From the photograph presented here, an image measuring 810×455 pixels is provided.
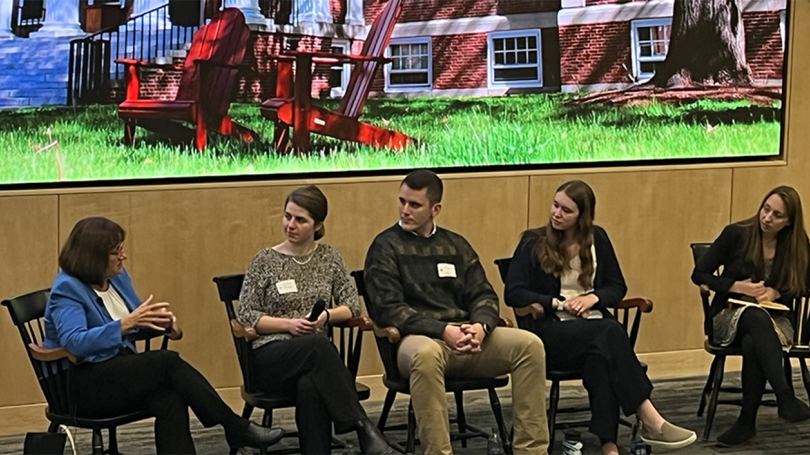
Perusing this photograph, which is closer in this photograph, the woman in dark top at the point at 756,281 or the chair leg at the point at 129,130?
the woman in dark top at the point at 756,281

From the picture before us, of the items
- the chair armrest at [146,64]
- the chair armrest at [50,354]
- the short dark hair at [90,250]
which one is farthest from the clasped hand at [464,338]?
the chair armrest at [146,64]

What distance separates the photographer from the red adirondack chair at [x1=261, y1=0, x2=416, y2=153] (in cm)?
597

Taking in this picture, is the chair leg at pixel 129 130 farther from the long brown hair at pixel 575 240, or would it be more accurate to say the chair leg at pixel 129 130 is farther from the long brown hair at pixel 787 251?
the long brown hair at pixel 787 251

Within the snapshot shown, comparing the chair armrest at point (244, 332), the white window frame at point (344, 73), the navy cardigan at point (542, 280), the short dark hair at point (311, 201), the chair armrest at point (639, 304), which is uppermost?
the white window frame at point (344, 73)

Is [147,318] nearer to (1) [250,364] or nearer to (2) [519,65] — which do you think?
(1) [250,364]

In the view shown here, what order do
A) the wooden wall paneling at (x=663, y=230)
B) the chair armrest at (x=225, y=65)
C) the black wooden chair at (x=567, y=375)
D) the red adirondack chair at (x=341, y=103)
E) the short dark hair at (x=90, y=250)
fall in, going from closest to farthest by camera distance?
1. the short dark hair at (x=90, y=250)
2. the black wooden chair at (x=567, y=375)
3. the chair armrest at (x=225, y=65)
4. the red adirondack chair at (x=341, y=103)
5. the wooden wall paneling at (x=663, y=230)

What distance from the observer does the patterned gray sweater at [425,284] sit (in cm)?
509

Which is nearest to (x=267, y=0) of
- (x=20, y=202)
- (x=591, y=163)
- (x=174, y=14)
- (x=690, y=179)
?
(x=174, y=14)

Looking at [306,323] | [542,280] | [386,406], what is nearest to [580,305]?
[542,280]

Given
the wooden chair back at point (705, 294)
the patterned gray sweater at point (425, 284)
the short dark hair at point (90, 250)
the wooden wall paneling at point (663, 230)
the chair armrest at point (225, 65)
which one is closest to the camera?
the short dark hair at point (90, 250)

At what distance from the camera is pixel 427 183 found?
518 centimetres

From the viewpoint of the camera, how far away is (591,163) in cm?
653

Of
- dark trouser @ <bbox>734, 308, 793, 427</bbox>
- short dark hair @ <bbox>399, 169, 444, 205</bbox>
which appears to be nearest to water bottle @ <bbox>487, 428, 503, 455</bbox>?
short dark hair @ <bbox>399, 169, 444, 205</bbox>

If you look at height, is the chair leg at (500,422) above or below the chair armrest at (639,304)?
below
